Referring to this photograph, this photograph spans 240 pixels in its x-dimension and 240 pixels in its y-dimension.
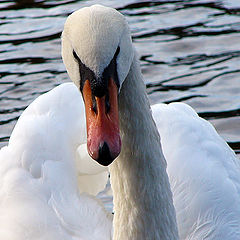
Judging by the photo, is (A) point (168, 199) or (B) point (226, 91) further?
(B) point (226, 91)

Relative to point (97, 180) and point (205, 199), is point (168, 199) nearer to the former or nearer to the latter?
point (205, 199)

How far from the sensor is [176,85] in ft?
24.0

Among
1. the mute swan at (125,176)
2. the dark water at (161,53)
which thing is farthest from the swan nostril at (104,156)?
the dark water at (161,53)

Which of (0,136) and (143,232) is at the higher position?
(143,232)

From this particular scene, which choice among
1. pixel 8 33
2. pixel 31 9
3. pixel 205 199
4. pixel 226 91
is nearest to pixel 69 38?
pixel 205 199

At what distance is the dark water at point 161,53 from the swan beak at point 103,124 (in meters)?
3.25

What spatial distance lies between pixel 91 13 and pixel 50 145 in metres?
1.87

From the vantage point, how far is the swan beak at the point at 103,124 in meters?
3.02

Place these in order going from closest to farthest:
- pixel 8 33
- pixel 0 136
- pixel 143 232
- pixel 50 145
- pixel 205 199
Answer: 1. pixel 143 232
2. pixel 205 199
3. pixel 50 145
4. pixel 0 136
5. pixel 8 33

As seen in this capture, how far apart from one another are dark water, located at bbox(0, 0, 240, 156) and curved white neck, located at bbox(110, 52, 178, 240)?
8.25 ft

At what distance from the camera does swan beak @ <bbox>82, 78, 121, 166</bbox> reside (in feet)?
9.90

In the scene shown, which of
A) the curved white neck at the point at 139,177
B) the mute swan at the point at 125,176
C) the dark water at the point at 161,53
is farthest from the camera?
the dark water at the point at 161,53

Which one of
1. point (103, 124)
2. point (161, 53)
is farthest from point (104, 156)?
point (161, 53)

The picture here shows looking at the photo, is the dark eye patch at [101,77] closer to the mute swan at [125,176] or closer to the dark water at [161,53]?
the mute swan at [125,176]
